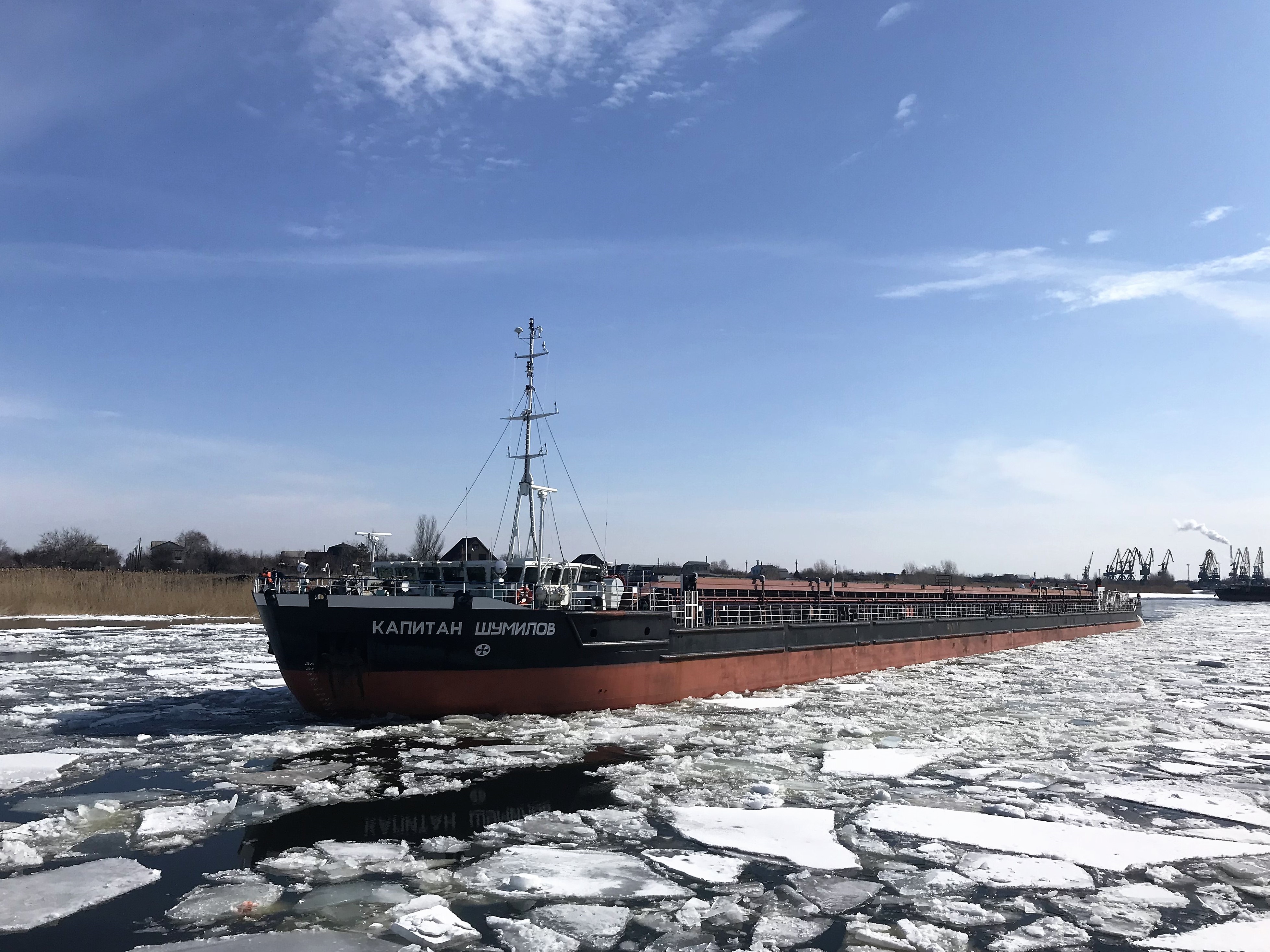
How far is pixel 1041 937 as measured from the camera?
228 inches

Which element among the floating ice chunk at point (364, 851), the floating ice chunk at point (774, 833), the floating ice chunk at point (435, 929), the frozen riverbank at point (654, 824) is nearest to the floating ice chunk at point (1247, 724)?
the frozen riverbank at point (654, 824)

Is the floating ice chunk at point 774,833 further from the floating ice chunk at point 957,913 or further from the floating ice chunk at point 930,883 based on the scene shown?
the floating ice chunk at point 957,913

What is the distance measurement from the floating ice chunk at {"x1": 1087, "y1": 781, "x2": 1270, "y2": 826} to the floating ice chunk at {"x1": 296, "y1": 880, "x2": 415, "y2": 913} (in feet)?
26.8

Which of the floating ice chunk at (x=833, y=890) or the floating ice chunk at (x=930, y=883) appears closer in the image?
the floating ice chunk at (x=833, y=890)

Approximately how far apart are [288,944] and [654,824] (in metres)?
3.96

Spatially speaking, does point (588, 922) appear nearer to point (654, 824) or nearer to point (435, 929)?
point (435, 929)

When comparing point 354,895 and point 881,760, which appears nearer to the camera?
point 354,895

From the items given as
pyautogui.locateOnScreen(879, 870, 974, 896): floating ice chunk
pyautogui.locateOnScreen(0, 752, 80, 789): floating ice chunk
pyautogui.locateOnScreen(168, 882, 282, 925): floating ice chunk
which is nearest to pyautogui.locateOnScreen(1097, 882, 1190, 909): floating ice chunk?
pyautogui.locateOnScreen(879, 870, 974, 896): floating ice chunk

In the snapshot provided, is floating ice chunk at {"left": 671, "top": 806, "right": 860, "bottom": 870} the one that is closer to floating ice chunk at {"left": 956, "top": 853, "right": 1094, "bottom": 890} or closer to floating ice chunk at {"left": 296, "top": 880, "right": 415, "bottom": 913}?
floating ice chunk at {"left": 956, "top": 853, "right": 1094, "bottom": 890}

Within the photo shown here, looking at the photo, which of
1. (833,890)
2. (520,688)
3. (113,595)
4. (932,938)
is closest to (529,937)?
(833,890)

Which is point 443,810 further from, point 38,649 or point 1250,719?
point 38,649

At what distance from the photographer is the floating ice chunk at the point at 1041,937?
18.5ft

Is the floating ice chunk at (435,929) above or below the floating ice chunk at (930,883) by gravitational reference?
above

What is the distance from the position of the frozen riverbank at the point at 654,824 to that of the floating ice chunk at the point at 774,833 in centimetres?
4
